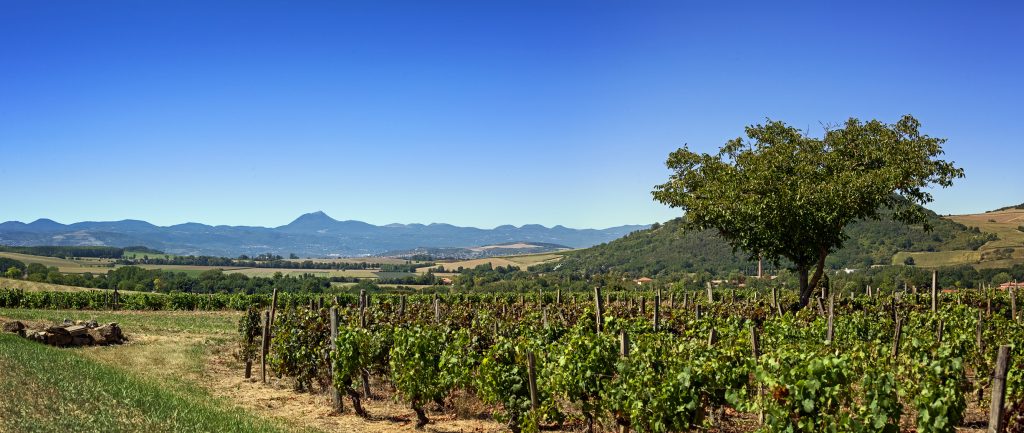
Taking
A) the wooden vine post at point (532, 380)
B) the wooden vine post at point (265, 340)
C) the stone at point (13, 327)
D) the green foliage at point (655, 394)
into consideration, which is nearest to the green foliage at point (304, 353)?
the wooden vine post at point (265, 340)

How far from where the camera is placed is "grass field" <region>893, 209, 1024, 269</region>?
7419 cm

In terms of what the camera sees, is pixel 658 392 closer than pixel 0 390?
Yes

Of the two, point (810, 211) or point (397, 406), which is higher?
point (810, 211)

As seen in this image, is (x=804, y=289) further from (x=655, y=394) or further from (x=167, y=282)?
(x=167, y=282)

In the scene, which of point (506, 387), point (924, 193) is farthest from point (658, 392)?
point (924, 193)

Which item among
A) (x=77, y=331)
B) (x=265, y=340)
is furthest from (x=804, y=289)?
(x=77, y=331)

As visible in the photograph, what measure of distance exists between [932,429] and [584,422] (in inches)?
197

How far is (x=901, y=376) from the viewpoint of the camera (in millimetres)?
10578

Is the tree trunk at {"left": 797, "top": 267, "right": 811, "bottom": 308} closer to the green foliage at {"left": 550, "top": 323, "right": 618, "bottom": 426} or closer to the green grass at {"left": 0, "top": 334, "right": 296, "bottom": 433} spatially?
the green foliage at {"left": 550, "top": 323, "right": 618, "bottom": 426}

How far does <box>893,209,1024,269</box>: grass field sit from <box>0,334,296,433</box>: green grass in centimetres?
7767

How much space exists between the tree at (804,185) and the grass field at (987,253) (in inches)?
2229

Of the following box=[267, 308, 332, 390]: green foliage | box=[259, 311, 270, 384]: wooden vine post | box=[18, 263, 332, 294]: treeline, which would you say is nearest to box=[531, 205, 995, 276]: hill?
box=[18, 263, 332, 294]: treeline

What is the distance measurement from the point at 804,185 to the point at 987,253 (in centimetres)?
6926

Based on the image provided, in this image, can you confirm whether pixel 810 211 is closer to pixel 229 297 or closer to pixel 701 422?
pixel 701 422
